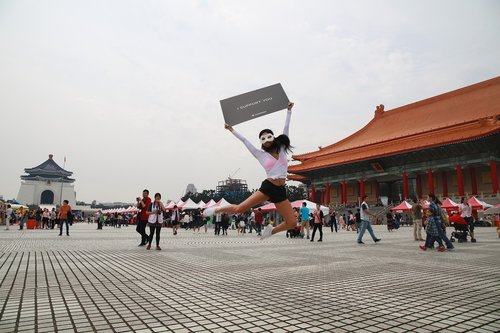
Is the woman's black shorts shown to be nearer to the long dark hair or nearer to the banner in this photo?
the long dark hair

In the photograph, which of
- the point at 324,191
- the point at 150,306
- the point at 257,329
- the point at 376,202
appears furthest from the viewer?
the point at 324,191

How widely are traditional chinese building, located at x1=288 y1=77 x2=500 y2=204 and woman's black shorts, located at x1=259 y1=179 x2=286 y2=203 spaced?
32.9 meters

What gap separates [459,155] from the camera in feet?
114

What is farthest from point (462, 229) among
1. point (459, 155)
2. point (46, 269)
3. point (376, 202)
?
point (376, 202)

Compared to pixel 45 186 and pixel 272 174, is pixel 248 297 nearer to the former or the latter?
pixel 272 174

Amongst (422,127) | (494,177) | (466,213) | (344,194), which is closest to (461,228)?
(466,213)

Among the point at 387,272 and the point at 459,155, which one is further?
the point at 459,155

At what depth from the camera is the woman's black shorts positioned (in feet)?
15.1

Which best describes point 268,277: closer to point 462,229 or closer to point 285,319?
point 285,319

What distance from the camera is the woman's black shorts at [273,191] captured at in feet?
15.1

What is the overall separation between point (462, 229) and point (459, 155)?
27.0 metres

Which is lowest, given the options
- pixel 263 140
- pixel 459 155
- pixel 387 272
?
pixel 387 272

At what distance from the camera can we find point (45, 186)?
85.6 metres

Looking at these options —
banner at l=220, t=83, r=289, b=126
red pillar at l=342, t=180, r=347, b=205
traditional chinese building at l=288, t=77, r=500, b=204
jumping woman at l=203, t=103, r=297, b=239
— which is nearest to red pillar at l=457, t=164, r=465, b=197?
traditional chinese building at l=288, t=77, r=500, b=204
